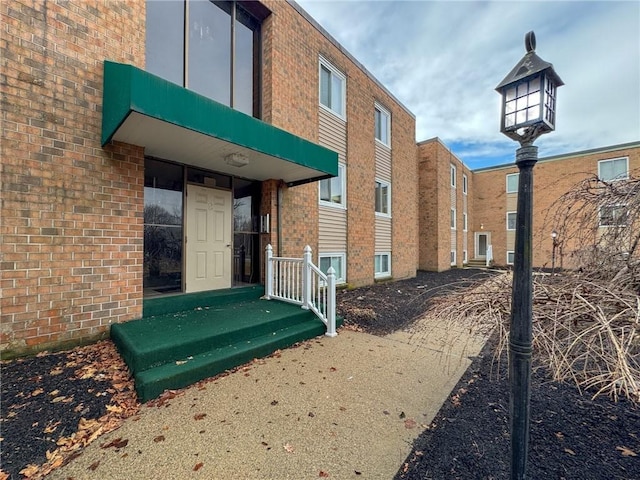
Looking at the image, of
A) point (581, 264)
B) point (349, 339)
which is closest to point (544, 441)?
point (581, 264)

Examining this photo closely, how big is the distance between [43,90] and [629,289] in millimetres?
6458

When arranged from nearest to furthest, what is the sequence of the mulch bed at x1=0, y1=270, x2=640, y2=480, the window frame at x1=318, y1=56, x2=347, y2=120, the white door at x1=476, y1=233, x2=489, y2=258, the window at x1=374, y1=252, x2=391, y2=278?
1. the mulch bed at x1=0, y1=270, x2=640, y2=480
2. the window frame at x1=318, y1=56, x2=347, y2=120
3. the window at x1=374, y1=252, x2=391, y2=278
4. the white door at x1=476, y1=233, x2=489, y2=258

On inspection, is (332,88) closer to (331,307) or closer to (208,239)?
(208,239)

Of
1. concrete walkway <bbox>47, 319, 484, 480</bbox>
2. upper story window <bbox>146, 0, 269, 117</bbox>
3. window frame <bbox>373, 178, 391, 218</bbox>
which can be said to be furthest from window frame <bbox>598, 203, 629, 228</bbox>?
window frame <bbox>373, 178, 391, 218</bbox>

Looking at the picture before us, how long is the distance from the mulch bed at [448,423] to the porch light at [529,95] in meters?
1.59

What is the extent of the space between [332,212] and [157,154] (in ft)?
15.7

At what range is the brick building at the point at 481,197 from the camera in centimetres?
1566

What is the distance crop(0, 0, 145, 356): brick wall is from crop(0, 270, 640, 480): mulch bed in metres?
0.63

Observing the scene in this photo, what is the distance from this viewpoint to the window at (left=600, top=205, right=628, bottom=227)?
2277 millimetres

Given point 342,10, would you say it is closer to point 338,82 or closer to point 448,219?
point 338,82

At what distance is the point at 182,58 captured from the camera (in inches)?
214

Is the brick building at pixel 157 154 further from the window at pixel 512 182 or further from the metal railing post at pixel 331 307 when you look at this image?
the window at pixel 512 182

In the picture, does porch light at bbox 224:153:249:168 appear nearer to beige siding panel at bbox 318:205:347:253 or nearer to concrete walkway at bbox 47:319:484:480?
beige siding panel at bbox 318:205:347:253

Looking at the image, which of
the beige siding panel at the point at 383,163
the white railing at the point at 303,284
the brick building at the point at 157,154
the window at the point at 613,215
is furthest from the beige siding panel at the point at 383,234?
the window at the point at 613,215
